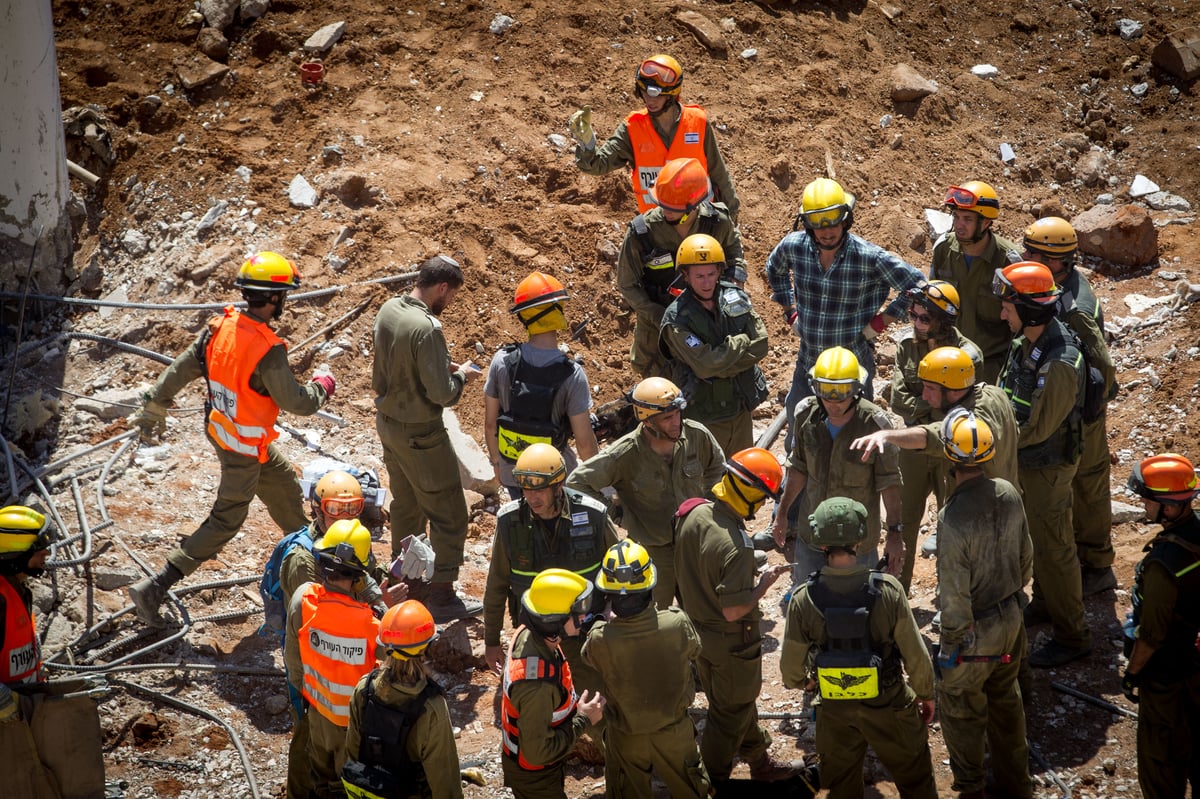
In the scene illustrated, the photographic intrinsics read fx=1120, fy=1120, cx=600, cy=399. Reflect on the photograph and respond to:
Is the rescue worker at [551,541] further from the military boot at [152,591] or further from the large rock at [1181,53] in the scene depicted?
the large rock at [1181,53]

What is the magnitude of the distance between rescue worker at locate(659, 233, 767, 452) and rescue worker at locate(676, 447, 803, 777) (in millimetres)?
1455

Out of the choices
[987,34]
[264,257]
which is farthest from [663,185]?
[987,34]

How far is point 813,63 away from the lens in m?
12.7

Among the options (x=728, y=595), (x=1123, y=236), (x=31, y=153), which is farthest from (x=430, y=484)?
(x=1123, y=236)

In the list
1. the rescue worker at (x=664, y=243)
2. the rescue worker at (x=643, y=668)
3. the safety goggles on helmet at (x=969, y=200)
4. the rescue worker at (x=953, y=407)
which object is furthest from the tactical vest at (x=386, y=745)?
the safety goggles on helmet at (x=969, y=200)

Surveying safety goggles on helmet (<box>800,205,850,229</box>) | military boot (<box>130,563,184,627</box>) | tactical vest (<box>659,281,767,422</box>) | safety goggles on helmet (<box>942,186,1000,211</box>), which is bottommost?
military boot (<box>130,563,184,627</box>)

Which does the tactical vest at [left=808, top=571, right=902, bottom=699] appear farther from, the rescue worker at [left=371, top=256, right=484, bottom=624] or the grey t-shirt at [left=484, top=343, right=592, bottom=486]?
the rescue worker at [left=371, top=256, right=484, bottom=624]

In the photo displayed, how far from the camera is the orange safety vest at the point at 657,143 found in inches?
351

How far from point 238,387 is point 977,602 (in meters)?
4.66

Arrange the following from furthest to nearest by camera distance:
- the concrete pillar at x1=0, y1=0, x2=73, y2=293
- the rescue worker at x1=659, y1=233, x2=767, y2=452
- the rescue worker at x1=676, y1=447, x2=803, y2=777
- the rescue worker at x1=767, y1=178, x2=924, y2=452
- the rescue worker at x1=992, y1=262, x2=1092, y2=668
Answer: the concrete pillar at x1=0, y1=0, x2=73, y2=293, the rescue worker at x1=767, y1=178, x2=924, y2=452, the rescue worker at x1=659, y1=233, x2=767, y2=452, the rescue worker at x1=992, y1=262, x2=1092, y2=668, the rescue worker at x1=676, y1=447, x2=803, y2=777

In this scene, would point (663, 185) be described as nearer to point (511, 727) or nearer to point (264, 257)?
point (264, 257)

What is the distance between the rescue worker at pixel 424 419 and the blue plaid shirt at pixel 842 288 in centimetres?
237

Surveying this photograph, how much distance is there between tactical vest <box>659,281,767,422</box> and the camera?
24.5 feet

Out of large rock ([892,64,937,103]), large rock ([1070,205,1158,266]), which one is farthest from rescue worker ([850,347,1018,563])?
large rock ([892,64,937,103])
